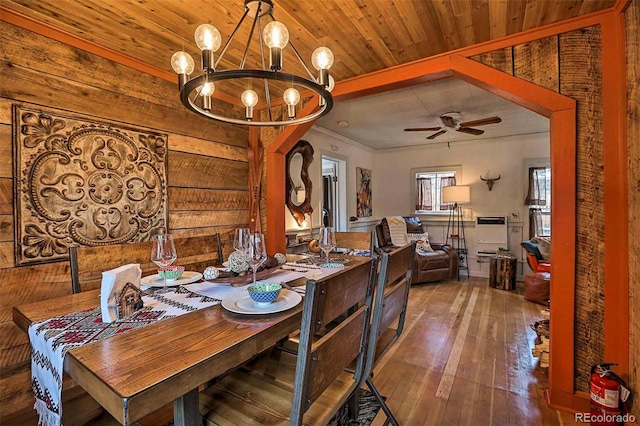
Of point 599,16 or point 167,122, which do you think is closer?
point 599,16

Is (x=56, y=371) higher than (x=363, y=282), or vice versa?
(x=363, y=282)

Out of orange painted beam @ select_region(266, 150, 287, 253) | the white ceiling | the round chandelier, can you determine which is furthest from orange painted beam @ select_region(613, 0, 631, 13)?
orange painted beam @ select_region(266, 150, 287, 253)

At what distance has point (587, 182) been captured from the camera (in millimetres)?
1749

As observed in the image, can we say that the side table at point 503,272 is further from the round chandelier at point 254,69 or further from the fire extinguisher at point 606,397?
the round chandelier at point 254,69

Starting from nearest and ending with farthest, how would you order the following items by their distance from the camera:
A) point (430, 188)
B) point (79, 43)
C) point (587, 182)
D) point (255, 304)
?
point (255, 304) < point (587, 182) < point (79, 43) < point (430, 188)

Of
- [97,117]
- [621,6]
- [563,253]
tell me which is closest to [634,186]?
[563,253]

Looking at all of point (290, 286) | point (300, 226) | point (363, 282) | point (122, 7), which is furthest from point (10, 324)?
point (300, 226)

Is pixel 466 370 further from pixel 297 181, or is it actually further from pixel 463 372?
pixel 297 181

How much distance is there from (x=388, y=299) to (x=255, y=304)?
0.59 metres

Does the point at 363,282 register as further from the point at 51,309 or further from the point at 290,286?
the point at 51,309

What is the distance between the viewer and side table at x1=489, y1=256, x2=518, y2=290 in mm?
4230

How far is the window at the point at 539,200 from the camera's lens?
15.2ft

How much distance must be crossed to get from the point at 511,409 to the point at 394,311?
1.08 m

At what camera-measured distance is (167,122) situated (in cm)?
244
